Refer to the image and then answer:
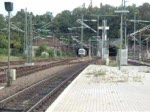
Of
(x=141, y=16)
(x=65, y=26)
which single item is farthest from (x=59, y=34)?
(x=141, y=16)

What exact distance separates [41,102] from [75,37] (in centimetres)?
10031

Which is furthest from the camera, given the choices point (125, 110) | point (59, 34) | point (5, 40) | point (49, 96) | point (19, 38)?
point (59, 34)

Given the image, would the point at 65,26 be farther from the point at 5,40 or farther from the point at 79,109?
the point at 79,109

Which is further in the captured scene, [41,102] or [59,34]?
[59,34]

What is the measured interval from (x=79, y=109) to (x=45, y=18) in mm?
115298

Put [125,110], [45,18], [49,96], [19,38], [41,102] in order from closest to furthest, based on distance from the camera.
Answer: [125,110] → [41,102] → [49,96] → [19,38] → [45,18]

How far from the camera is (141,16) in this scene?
395 ft

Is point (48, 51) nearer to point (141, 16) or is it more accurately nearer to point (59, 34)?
point (59, 34)

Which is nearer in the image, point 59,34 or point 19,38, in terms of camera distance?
point 19,38

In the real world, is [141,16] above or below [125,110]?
above

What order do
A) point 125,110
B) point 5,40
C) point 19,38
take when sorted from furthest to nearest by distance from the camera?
point 19,38 < point 5,40 < point 125,110

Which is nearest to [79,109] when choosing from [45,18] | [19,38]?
[19,38]

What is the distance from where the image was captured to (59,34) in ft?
382

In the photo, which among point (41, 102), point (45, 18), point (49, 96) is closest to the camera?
point (41, 102)
